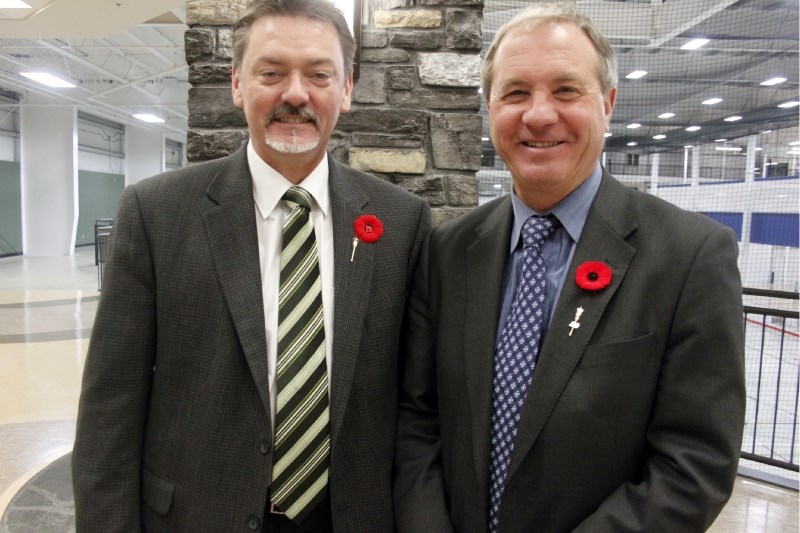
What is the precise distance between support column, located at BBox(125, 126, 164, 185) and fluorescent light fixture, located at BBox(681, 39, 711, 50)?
52.4 ft

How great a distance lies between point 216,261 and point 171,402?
1.01ft

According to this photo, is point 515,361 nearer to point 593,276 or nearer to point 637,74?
point 593,276

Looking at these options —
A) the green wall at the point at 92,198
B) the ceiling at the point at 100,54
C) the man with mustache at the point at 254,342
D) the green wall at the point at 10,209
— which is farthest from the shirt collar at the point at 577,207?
the green wall at the point at 92,198

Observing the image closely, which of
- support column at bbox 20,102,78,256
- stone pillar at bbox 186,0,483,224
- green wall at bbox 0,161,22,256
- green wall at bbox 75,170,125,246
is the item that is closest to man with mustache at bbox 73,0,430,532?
stone pillar at bbox 186,0,483,224

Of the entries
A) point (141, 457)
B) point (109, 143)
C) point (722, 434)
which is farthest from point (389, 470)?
point (109, 143)

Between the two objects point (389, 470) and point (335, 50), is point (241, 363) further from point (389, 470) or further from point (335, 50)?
point (335, 50)

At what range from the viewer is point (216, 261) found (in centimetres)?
123

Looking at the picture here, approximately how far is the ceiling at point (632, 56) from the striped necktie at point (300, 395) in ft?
15.5

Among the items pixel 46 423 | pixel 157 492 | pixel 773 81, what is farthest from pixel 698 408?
pixel 773 81

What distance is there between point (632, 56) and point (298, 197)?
30.1ft

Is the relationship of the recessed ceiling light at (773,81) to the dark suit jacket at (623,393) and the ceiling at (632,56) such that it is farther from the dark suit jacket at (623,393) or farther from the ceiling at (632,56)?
the dark suit jacket at (623,393)

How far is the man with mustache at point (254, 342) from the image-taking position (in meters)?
1.21

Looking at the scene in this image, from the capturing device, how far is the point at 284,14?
1274 millimetres

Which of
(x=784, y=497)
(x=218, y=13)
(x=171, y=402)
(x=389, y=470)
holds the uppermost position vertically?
(x=218, y=13)
